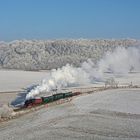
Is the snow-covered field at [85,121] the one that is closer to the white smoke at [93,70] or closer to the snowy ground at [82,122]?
the snowy ground at [82,122]

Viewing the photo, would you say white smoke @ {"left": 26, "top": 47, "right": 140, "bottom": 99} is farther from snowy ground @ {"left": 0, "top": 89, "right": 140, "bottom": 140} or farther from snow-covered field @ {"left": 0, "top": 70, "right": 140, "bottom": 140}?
snowy ground @ {"left": 0, "top": 89, "right": 140, "bottom": 140}

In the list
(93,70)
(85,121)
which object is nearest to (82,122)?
(85,121)

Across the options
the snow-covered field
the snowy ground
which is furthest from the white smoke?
the snowy ground

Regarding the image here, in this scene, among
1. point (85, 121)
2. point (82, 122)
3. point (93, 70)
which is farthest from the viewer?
point (93, 70)

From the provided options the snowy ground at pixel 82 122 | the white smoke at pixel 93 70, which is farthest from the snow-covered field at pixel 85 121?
the white smoke at pixel 93 70

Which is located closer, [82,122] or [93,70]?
[82,122]

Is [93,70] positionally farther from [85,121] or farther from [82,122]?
[82,122]
